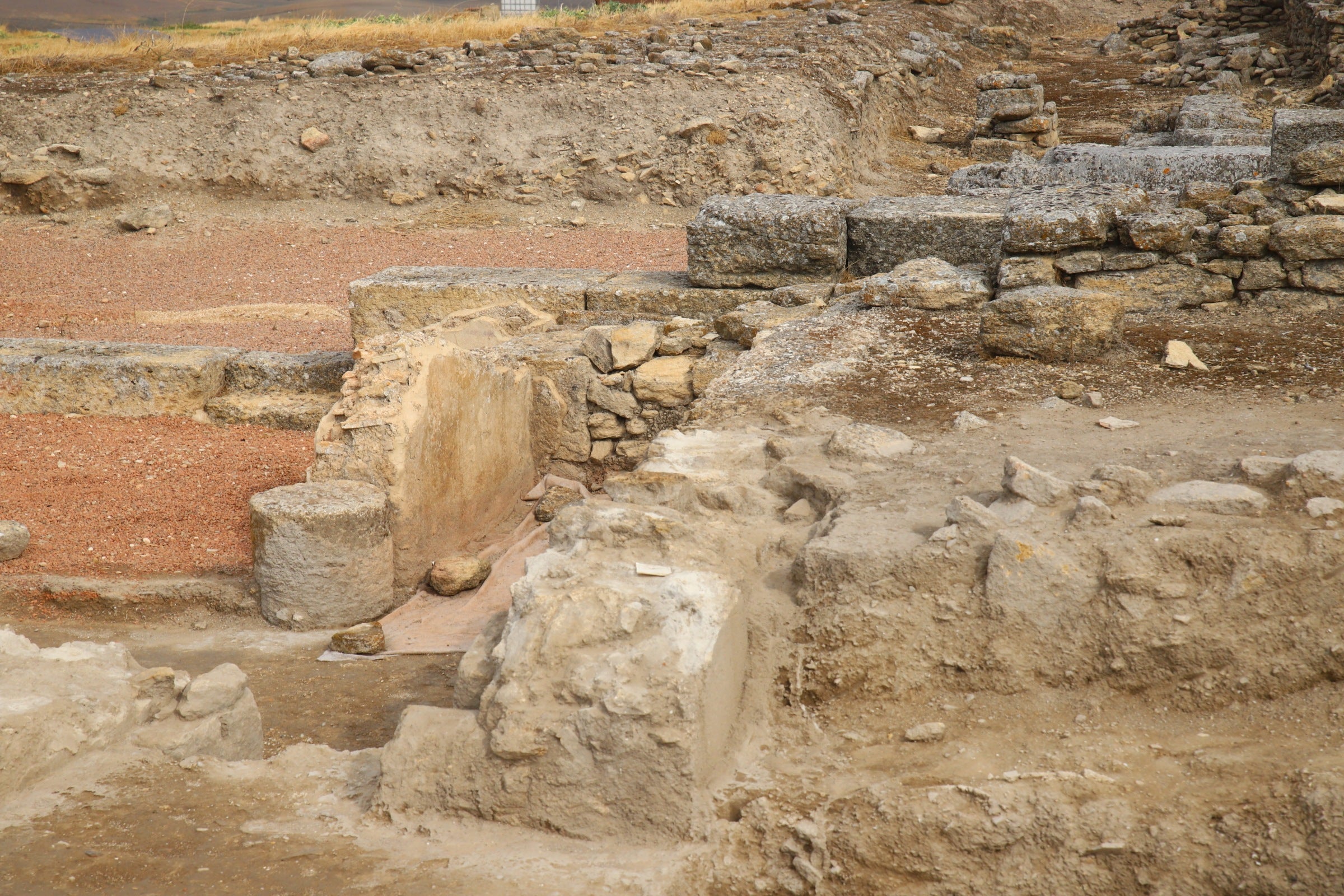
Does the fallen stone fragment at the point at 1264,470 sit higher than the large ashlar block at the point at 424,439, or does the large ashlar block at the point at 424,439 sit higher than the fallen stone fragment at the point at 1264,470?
the fallen stone fragment at the point at 1264,470

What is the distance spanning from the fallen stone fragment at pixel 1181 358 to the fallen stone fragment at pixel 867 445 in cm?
144

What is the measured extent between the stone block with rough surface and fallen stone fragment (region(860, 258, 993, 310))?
0.27 meters

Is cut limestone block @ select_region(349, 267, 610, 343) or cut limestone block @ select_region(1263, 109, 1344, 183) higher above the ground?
cut limestone block @ select_region(1263, 109, 1344, 183)

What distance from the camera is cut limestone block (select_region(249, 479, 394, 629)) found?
4512mm

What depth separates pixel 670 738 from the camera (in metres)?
2.29

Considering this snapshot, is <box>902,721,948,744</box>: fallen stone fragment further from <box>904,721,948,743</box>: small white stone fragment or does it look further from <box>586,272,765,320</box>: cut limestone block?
<box>586,272,765,320</box>: cut limestone block

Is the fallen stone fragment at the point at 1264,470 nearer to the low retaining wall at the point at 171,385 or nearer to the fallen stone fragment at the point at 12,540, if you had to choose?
the fallen stone fragment at the point at 12,540

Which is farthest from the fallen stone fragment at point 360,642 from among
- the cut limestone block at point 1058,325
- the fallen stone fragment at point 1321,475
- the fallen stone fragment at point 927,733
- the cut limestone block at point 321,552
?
the fallen stone fragment at point 1321,475

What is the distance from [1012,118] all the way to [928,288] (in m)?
7.91

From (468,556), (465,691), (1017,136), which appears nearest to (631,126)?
(1017,136)

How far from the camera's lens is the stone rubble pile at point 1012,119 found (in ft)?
38.7

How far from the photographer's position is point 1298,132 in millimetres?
5277

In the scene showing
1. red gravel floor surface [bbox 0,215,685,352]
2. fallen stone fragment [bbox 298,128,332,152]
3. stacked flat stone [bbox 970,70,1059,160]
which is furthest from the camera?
fallen stone fragment [bbox 298,128,332,152]

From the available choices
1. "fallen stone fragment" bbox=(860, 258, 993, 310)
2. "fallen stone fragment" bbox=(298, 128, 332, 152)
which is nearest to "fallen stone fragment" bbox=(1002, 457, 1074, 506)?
"fallen stone fragment" bbox=(860, 258, 993, 310)
